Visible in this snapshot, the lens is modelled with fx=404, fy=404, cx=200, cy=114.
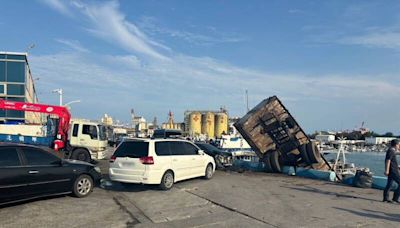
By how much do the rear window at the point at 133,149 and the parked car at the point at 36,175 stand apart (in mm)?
1548

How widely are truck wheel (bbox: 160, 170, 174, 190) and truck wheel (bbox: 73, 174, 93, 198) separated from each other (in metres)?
2.40

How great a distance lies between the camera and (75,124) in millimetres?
23641

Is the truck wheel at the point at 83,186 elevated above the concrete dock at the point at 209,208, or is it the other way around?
the truck wheel at the point at 83,186

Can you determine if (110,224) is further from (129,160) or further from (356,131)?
(356,131)

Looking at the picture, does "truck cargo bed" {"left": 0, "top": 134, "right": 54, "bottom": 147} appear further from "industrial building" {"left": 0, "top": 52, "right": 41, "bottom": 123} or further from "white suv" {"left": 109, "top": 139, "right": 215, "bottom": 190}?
"industrial building" {"left": 0, "top": 52, "right": 41, "bottom": 123}

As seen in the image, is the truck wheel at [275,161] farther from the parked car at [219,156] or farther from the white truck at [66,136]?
the white truck at [66,136]

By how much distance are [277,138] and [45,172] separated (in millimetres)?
12461

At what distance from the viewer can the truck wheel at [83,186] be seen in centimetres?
1156

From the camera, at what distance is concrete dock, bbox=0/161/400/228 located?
891 cm

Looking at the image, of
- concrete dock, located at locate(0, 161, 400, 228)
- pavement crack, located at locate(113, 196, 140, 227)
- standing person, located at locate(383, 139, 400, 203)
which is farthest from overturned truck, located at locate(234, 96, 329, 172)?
pavement crack, located at locate(113, 196, 140, 227)

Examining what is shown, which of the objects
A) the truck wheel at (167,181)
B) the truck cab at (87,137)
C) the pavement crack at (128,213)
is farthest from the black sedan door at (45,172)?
the truck cab at (87,137)

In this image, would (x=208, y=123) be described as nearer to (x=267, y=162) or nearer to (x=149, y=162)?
(x=267, y=162)

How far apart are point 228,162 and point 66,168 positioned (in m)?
13.9

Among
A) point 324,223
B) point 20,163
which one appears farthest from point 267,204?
point 20,163
